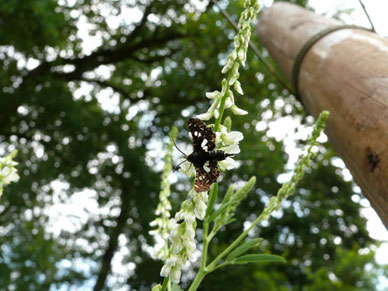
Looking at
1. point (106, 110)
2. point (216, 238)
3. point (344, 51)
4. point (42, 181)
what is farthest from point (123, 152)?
point (344, 51)

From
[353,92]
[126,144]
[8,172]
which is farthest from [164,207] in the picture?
[126,144]

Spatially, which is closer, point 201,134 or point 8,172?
point 201,134

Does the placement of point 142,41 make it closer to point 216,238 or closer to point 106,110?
point 106,110

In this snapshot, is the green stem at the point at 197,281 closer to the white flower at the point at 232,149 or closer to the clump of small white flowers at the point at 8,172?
the white flower at the point at 232,149

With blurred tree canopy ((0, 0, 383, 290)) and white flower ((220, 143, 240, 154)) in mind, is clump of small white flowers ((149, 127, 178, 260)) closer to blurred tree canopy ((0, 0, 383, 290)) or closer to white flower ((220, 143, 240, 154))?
white flower ((220, 143, 240, 154))

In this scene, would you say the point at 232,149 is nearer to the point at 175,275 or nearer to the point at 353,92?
the point at 175,275

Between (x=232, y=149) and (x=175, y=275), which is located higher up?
(x=232, y=149)
